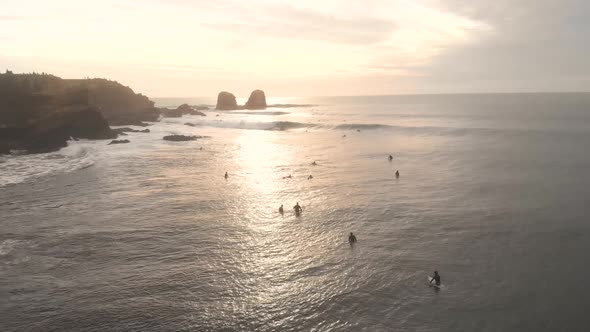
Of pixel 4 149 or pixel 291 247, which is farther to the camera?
pixel 4 149

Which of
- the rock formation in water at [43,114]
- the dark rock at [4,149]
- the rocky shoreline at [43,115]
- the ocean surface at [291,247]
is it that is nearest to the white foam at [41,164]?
the ocean surface at [291,247]

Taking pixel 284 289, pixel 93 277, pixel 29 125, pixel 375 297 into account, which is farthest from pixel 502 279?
pixel 29 125

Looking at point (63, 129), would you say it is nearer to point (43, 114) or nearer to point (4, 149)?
point (43, 114)

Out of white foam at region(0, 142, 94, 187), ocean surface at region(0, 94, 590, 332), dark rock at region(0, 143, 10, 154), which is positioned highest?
dark rock at region(0, 143, 10, 154)

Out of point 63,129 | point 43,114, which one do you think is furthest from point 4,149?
point 63,129

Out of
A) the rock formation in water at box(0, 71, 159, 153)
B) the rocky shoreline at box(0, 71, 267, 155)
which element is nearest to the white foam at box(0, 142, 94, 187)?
the rocky shoreline at box(0, 71, 267, 155)

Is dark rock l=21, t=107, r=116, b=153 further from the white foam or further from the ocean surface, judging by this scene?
the ocean surface

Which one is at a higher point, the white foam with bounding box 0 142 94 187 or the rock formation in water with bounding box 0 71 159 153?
the rock formation in water with bounding box 0 71 159 153

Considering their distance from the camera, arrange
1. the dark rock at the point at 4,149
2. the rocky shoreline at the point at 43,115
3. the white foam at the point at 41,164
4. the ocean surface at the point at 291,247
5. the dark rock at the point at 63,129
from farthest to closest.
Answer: the dark rock at the point at 63,129 → the rocky shoreline at the point at 43,115 → the dark rock at the point at 4,149 → the white foam at the point at 41,164 → the ocean surface at the point at 291,247

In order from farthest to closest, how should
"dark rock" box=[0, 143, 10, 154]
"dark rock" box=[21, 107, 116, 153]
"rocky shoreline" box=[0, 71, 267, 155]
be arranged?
"dark rock" box=[21, 107, 116, 153], "rocky shoreline" box=[0, 71, 267, 155], "dark rock" box=[0, 143, 10, 154]

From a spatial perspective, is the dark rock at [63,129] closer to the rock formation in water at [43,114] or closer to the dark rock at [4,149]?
the rock formation in water at [43,114]
